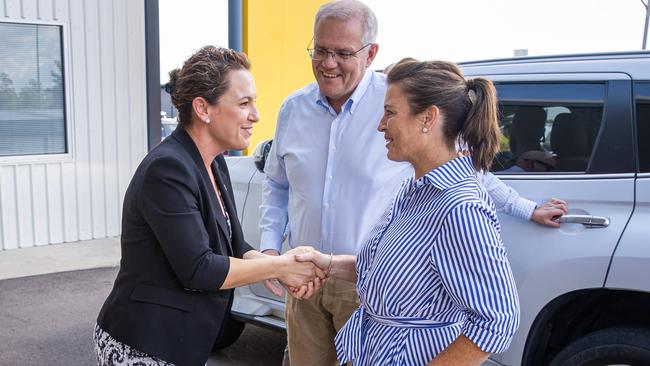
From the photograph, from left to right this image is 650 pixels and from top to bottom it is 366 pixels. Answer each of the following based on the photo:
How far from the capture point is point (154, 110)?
7918 millimetres

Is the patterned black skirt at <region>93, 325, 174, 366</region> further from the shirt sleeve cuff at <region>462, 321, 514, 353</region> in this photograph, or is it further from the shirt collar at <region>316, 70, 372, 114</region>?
the shirt collar at <region>316, 70, 372, 114</region>

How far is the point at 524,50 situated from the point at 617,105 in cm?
85

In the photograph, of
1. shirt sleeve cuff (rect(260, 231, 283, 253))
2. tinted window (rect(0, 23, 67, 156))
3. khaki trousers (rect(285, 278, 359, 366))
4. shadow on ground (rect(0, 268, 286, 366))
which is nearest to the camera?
khaki trousers (rect(285, 278, 359, 366))

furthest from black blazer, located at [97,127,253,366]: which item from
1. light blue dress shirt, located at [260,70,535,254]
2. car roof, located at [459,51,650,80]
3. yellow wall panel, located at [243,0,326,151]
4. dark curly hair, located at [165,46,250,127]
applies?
yellow wall panel, located at [243,0,326,151]

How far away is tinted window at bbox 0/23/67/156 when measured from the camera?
6.93 metres

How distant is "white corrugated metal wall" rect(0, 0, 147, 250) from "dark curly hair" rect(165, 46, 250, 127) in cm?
570

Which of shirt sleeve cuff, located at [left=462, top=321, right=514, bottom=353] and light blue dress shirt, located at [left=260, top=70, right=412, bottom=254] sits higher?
light blue dress shirt, located at [left=260, top=70, right=412, bottom=254]

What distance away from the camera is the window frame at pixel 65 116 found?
697 cm

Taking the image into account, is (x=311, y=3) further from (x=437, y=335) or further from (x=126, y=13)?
(x=437, y=335)

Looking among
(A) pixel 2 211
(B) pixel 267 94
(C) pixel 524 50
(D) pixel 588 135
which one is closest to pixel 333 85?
(D) pixel 588 135

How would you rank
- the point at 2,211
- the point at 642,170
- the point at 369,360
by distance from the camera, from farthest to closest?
the point at 2,211, the point at 642,170, the point at 369,360

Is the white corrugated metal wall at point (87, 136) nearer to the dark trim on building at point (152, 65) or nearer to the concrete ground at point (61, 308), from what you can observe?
the dark trim on building at point (152, 65)

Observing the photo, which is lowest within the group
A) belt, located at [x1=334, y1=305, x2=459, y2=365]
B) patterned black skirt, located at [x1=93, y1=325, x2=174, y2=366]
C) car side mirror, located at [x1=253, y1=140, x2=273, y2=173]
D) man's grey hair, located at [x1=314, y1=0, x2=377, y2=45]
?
patterned black skirt, located at [x1=93, y1=325, x2=174, y2=366]

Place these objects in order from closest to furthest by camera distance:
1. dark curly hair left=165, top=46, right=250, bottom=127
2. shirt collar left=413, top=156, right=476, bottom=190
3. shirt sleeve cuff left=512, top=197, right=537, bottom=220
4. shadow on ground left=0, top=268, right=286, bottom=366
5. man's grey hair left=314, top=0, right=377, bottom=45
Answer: shirt collar left=413, top=156, right=476, bottom=190 → dark curly hair left=165, top=46, right=250, bottom=127 → man's grey hair left=314, top=0, right=377, bottom=45 → shirt sleeve cuff left=512, top=197, right=537, bottom=220 → shadow on ground left=0, top=268, right=286, bottom=366
